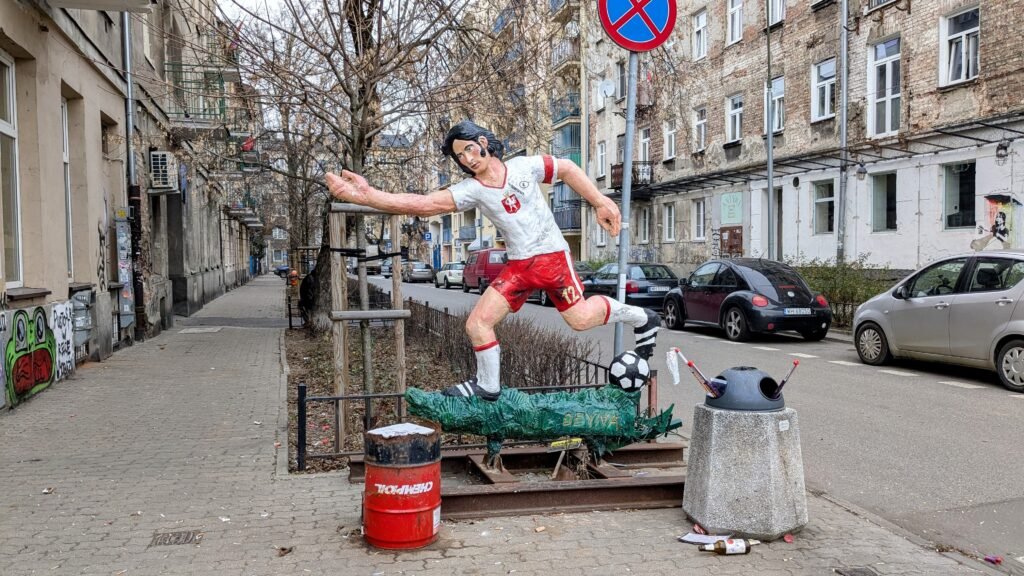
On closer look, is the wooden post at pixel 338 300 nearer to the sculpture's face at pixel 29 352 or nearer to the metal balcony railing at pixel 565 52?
the sculpture's face at pixel 29 352

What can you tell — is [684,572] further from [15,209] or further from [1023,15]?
[1023,15]

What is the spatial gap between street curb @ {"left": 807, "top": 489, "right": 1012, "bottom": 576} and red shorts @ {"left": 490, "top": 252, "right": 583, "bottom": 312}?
2.15m

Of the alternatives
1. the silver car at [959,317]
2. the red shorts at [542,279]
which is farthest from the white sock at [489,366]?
the silver car at [959,317]

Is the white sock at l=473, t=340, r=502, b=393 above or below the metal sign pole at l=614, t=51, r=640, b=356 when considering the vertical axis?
below

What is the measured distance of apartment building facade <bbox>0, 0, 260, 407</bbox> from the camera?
352 inches

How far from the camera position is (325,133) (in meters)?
13.3

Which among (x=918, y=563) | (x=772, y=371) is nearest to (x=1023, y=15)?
(x=772, y=371)

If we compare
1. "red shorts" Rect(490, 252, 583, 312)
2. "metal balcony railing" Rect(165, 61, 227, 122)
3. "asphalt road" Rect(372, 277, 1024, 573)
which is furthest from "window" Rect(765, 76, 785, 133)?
"red shorts" Rect(490, 252, 583, 312)

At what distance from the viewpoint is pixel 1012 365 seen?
9.16 metres

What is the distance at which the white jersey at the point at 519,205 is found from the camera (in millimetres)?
4867

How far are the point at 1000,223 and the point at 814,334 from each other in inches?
Result: 238

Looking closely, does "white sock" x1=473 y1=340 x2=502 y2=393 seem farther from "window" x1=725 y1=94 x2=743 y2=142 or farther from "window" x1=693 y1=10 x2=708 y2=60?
"window" x1=693 y1=10 x2=708 y2=60

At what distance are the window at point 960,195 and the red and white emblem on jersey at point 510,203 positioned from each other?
55.1ft

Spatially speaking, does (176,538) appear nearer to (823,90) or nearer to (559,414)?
(559,414)
